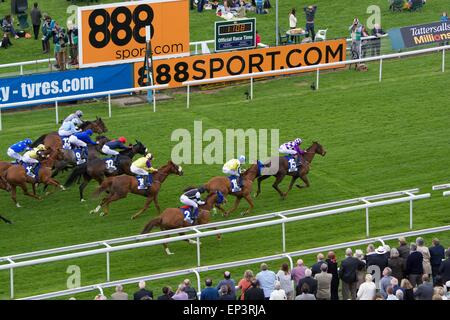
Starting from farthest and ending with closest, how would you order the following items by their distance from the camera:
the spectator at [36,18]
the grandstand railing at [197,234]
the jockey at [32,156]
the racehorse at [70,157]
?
the spectator at [36,18] < the racehorse at [70,157] < the jockey at [32,156] < the grandstand railing at [197,234]

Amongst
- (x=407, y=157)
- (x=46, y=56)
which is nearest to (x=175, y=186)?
(x=407, y=157)

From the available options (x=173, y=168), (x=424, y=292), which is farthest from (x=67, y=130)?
(x=424, y=292)

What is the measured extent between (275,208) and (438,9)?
15605 mm

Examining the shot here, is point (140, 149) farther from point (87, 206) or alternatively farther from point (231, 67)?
point (231, 67)

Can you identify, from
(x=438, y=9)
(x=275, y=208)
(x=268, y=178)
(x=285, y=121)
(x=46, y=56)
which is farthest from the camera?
(x=438, y=9)

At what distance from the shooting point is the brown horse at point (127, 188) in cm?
2145

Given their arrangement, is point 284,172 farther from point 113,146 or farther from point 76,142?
point 76,142

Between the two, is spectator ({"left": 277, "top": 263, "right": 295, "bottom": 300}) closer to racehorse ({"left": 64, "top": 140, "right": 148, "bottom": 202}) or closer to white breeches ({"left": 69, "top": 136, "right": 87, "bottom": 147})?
racehorse ({"left": 64, "top": 140, "right": 148, "bottom": 202})

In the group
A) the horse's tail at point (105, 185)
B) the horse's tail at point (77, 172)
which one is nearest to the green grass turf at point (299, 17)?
the horse's tail at point (77, 172)

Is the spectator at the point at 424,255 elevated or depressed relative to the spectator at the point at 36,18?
depressed

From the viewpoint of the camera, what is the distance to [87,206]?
22016 mm

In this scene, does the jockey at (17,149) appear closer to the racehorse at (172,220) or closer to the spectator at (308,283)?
the racehorse at (172,220)

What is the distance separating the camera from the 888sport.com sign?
27516 millimetres

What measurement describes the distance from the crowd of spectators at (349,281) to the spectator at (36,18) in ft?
55.1
